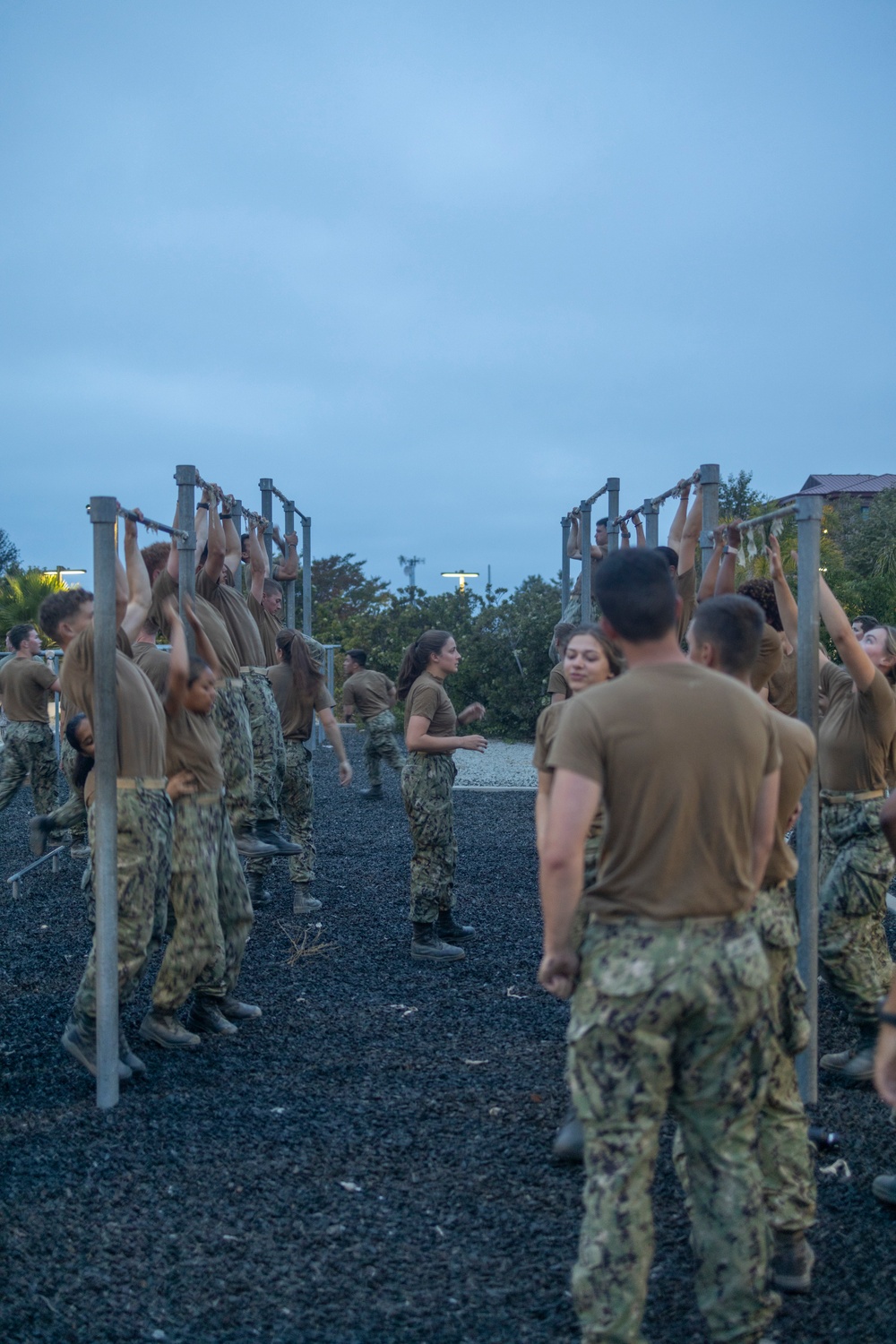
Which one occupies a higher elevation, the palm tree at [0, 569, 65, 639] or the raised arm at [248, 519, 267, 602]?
the palm tree at [0, 569, 65, 639]

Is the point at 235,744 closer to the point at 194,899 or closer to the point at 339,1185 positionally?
the point at 194,899

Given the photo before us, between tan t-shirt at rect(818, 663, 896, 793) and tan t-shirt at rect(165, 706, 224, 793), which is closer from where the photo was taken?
tan t-shirt at rect(818, 663, 896, 793)

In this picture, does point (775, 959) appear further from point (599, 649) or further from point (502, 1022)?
point (502, 1022)

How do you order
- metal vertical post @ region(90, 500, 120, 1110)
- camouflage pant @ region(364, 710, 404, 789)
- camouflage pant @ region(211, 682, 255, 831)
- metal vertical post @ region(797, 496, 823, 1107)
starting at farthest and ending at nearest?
1. camouflage pant @ region(364, 710, 404, 789)
2. camouflage pant @ region(211, 682, 255, 831)
3. metal vertical post @ region(90, 500, 120, 1110)
4. metal vertical post @ region(797, 496, 823, 1107)

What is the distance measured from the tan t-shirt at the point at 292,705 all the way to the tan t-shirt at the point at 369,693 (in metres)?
6.14

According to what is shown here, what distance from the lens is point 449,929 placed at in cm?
773

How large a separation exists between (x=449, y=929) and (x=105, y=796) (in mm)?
3485

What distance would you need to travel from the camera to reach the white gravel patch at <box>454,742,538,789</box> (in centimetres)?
1717

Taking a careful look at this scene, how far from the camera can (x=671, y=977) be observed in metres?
2.64

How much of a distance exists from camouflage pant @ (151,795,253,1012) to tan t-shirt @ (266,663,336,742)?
3.15m

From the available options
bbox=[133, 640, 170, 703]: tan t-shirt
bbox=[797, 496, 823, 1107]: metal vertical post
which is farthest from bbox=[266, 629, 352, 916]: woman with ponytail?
bbox=[797, 496, 823, 1107]: metal vertical post

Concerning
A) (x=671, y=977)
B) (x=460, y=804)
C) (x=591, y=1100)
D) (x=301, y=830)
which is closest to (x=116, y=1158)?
(x=591, y=1100)

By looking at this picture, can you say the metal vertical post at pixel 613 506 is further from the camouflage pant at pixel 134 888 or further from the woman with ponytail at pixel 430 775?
Result: the camouflage pant at pixel 134 888

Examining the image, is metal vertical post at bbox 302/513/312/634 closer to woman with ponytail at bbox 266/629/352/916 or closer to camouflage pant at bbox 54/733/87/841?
camouflage pant at bbox 54/733/87/841
